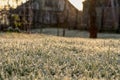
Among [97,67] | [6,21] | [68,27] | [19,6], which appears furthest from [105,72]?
[68,27]

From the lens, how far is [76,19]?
40156 millimetres

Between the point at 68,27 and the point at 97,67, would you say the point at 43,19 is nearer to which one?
the point at 68,27

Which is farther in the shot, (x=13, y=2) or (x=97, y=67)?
(x=13, y=2)

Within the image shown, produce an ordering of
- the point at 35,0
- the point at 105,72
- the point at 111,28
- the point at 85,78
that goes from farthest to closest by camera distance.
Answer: the point at 35,0
the point at 111,28
the point at 105,72
the point at 85,78

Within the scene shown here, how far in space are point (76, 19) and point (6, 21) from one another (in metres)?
14.2

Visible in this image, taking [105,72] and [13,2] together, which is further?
[13,2]

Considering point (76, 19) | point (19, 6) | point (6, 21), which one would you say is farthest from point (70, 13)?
point (6, 21)

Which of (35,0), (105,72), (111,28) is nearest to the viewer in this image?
(105,72)

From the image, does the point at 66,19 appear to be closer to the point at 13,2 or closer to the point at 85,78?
the point at 13,2

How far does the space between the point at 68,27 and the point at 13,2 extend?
12.0m

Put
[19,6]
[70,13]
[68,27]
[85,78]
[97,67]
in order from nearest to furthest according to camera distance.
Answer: [85,78] → [97,67] → [19,6] → [68,27] → [70,13]

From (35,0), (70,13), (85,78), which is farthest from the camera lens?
(35,0)

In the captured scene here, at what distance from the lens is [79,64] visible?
571 centimetres

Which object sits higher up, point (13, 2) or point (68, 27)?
point (13, 2)
